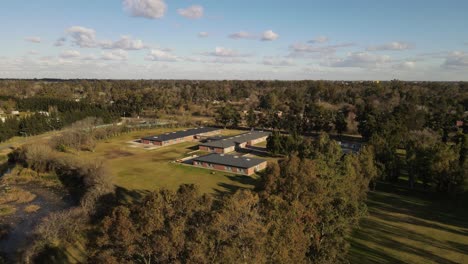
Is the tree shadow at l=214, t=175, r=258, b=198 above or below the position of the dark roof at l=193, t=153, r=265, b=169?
below

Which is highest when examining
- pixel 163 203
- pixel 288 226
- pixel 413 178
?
pixel 163 203

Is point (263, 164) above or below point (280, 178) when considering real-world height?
below

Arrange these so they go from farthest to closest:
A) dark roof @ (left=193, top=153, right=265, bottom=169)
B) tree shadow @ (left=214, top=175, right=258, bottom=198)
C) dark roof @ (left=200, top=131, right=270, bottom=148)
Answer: dark roof @ (left=200, top=131, right=270, bottom=148) < dark roof @ (left=193, top=153, right=265, bottom=169) < tree shadow @ (left=214, top=175, right=258, bottom=198)

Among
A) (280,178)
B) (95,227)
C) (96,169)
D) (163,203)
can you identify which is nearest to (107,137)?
(96,169)

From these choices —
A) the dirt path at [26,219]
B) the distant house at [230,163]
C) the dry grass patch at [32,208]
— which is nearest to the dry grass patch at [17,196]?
the dirt path at [26,219]

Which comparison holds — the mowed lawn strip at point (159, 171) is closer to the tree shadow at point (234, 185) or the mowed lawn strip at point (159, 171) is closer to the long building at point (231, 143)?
the tree shadow at point (234, 185)

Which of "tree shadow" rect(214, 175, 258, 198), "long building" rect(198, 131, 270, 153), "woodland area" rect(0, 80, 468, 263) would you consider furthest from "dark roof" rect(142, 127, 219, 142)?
"tree shadow" rect(214, 175, 258, 198)

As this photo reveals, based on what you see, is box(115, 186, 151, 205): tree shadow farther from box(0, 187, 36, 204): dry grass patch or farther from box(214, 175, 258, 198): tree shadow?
box(0, 187, 36, 204): dry grass patch

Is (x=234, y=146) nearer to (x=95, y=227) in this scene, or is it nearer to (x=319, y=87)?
(x=95, y=227)
